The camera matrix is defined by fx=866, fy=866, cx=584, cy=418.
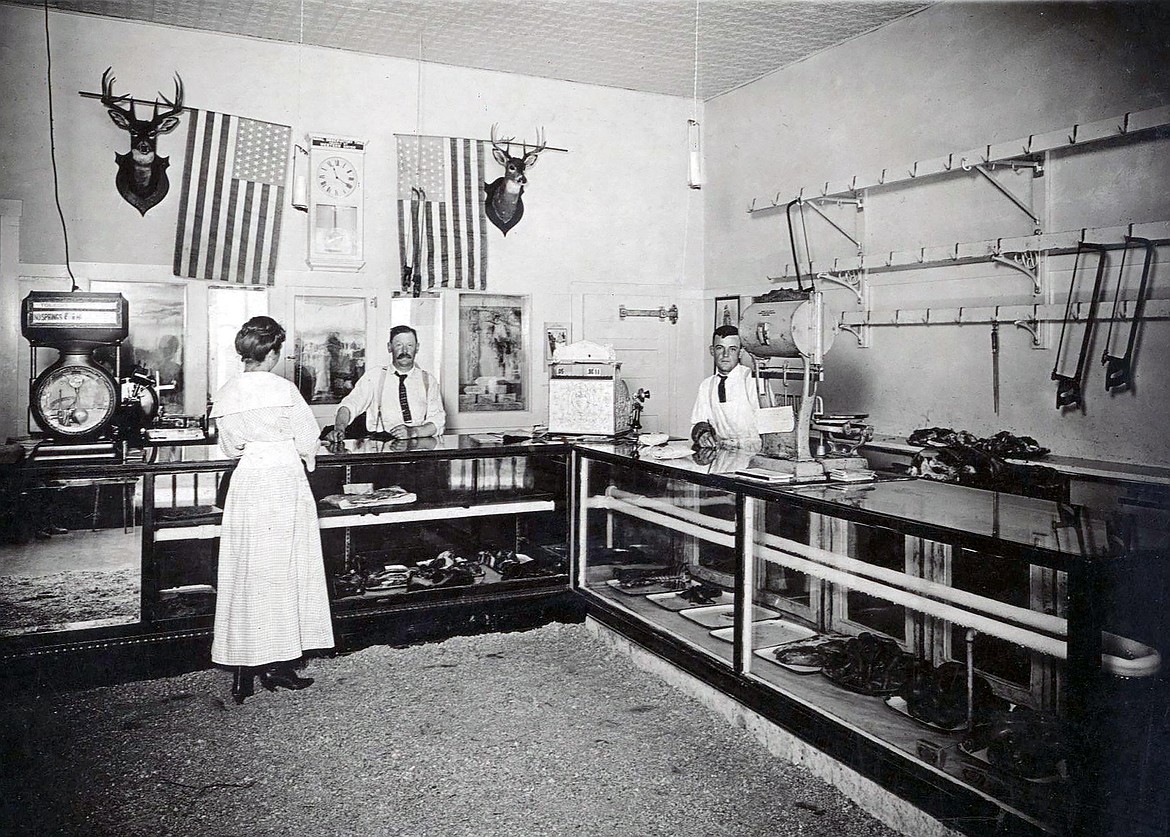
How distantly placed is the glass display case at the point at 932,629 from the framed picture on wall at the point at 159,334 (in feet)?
11.7

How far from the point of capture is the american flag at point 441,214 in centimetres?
770

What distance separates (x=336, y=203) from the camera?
7379mm

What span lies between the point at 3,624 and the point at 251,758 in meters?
1.62

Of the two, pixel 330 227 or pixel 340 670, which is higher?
pixel 330 227

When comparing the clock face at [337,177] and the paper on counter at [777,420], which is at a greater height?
the clock face at [337,177]

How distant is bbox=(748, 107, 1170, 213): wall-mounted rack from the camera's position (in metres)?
4.85

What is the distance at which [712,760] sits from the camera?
151 inches

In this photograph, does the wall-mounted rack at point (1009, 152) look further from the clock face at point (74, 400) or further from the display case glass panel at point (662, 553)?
the clock face at point (74, 400)

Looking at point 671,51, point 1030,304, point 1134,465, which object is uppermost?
point 671,51

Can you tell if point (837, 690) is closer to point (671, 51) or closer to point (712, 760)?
point (712, 760)

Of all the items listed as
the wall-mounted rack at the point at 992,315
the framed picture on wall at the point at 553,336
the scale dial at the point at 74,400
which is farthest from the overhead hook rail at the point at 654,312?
the scale dial at the point at 74,400

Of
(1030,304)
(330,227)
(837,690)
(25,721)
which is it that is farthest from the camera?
(330,227)

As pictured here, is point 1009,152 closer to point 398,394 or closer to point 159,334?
point 398,394

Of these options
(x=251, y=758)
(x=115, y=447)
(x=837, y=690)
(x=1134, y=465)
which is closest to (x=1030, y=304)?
(x=1134, y=465)
